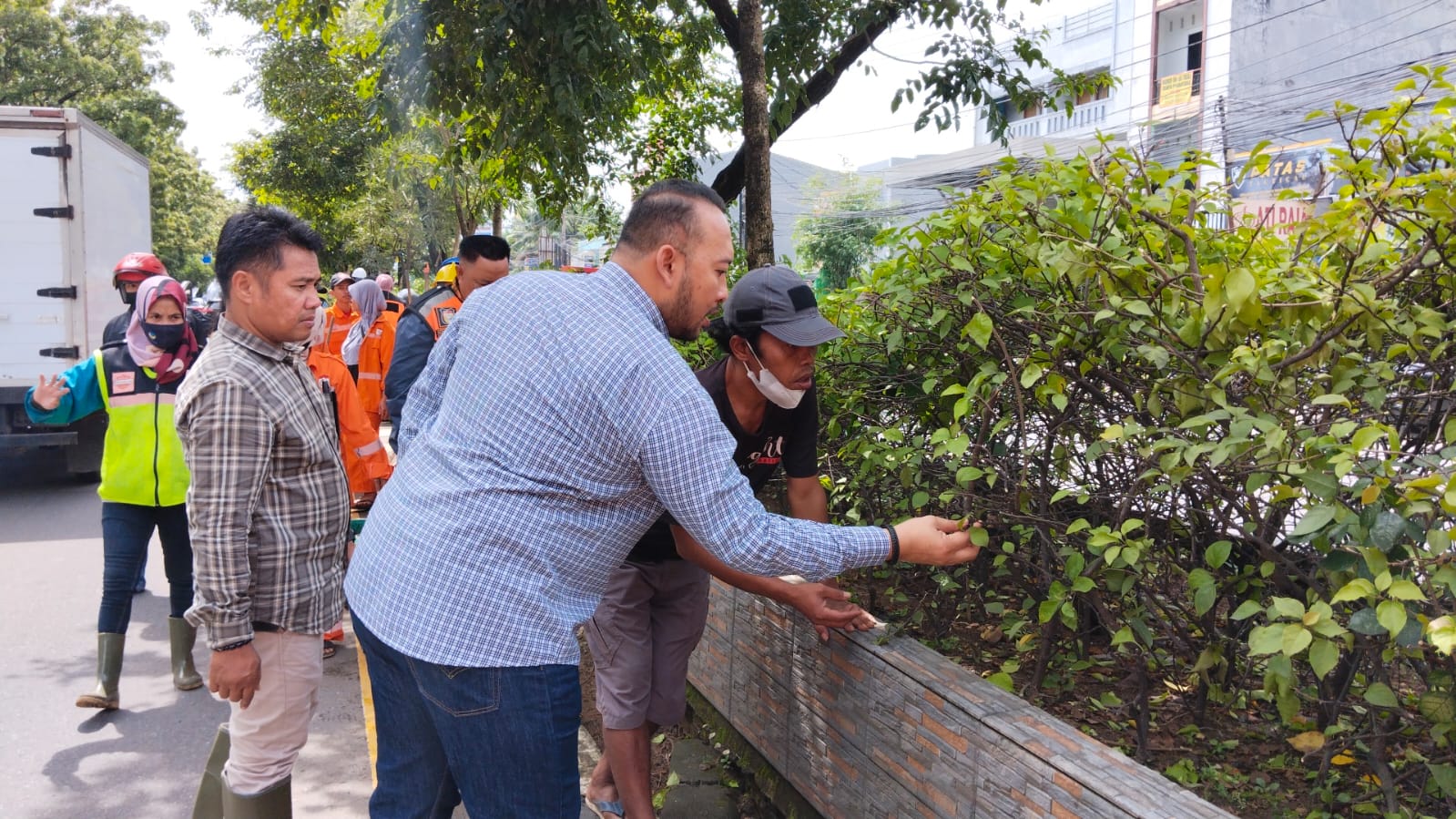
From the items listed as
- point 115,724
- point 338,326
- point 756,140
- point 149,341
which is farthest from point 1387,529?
point 338,326

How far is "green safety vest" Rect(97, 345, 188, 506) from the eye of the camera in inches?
189

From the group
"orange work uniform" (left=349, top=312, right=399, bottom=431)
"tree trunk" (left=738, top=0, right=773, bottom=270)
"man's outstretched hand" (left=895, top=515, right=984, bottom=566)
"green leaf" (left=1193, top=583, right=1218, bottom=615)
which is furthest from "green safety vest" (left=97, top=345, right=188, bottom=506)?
"green leaf" (left=1193, top=583, right=1218, bottom=615)

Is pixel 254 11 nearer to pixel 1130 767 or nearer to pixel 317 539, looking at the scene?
pixel 317 539

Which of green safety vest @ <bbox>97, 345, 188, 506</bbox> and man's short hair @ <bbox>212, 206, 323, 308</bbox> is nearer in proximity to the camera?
man's short hair @ <bbox>212, 206, 323, 308</bbox>

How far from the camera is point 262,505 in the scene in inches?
116

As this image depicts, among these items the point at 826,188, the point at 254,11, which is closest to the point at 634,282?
the point at 254,11

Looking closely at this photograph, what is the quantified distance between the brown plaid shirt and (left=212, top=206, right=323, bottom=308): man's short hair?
0.15m

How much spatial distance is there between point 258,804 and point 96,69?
32.2 metres

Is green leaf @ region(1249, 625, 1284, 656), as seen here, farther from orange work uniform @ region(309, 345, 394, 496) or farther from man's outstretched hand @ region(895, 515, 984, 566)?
orange work uniform @ region(309, 345, 394, 496)

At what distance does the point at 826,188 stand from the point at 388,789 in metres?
49.2

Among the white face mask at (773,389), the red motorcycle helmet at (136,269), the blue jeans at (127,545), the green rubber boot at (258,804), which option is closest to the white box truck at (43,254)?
the red motorcycle helmet at (136,269)

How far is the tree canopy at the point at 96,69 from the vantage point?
1104 inches

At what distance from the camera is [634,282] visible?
91.7 inches

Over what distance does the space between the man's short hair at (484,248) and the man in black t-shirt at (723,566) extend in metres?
2.45
